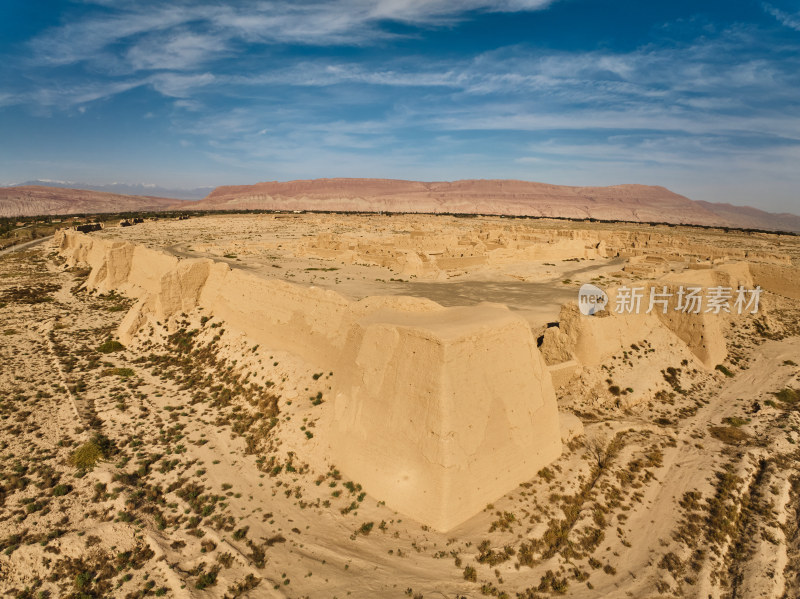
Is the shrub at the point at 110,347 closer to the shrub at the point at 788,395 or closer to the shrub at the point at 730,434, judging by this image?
the shrub at the point at 730,434

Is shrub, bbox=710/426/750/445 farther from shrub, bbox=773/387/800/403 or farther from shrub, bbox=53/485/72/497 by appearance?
shrub, bbox=53/485/72/497

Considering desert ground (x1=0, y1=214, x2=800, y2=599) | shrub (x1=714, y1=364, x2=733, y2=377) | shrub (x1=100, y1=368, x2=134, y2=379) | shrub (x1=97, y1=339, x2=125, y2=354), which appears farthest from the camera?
shrub (x1=714, y1=364, x2=733, y2=377)

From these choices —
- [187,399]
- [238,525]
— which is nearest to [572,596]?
[238,525]

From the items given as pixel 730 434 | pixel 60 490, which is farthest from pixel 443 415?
pixel 730 434

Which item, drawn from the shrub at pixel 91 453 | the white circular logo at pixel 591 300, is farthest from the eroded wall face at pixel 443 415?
the shrub at pixel 91 453

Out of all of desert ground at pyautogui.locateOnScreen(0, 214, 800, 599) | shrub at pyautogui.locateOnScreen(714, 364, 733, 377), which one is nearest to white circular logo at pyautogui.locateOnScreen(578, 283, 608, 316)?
desert ground at pyautogui.locateOnScreen(0, 214, 800, 599)

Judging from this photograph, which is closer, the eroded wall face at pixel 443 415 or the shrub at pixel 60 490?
the eroded wall face at pixel 443 415

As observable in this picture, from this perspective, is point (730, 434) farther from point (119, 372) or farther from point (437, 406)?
point (119, 372)
